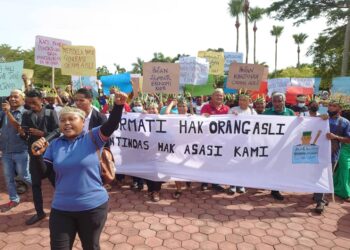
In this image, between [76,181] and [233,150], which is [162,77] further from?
[76,181]

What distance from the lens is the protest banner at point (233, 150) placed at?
15.4 feet

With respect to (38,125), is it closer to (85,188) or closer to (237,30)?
(85,188)

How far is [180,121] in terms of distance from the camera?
509 centimetres

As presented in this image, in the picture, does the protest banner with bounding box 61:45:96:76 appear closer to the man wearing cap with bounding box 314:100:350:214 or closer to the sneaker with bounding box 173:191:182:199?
the sneaker with bounding box 173:191:182:199

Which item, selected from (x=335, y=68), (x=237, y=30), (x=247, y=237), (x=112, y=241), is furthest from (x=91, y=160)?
(x=237, y=30)

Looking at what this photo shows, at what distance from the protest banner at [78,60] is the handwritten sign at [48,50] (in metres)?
0.85

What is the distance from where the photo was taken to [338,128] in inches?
189

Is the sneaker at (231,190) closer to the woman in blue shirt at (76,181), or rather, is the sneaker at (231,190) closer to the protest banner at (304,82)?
the woman in blue shirt at (76,181)

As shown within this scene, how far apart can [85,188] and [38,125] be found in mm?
2152

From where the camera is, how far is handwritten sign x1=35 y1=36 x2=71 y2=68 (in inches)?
293

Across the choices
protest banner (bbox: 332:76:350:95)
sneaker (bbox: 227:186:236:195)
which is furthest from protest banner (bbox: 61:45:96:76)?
protest banner (bbox: 332:76:350:95)

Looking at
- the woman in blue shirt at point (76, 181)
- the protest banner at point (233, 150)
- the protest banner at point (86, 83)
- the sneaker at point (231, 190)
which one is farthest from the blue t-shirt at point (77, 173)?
the protest banner at point (86, 83)

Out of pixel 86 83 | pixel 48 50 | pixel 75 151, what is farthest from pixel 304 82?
pixel 75 151

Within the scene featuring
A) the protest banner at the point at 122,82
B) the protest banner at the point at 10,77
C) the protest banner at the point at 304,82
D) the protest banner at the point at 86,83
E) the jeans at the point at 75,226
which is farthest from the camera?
the protest banner at the point at 304,82
